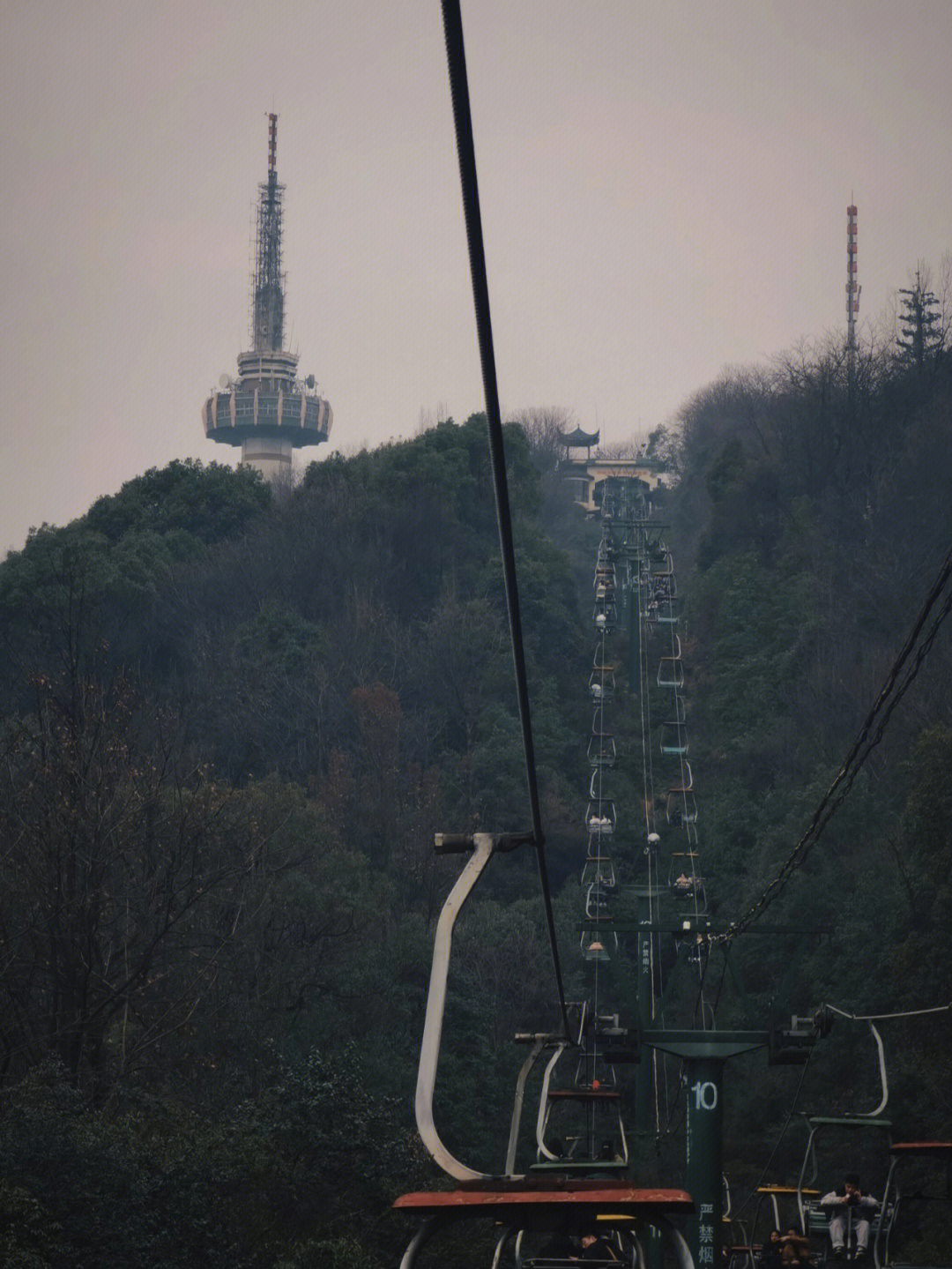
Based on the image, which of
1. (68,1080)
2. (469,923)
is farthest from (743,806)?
(68,1080)

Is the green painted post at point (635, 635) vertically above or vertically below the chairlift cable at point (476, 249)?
above

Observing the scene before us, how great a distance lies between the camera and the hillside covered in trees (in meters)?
24.6

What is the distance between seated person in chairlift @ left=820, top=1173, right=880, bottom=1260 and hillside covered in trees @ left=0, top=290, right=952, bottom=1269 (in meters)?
6.23

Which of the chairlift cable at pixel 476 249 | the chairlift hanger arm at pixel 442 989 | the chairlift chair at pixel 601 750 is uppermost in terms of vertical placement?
the chairlift chair at pixel 601 750

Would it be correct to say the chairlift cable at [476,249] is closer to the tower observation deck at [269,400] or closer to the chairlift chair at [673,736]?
the chairlift chair at [673,736]

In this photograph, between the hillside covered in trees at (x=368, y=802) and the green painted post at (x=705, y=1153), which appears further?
the hillside covered in trees at (x=368, y=802)

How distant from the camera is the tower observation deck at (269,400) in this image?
11569 cm

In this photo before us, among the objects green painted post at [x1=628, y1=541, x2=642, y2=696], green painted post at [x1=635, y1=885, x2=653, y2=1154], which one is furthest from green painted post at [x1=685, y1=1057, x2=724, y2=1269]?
green painted post at [x1=628, y1=541, x2=642, y2=696]

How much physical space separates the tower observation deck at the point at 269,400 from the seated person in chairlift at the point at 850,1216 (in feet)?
331

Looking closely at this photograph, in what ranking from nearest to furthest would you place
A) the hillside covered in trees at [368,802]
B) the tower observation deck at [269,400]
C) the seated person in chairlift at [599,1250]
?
the seated person in chairlift at [599,1250], the hillside covered in trees at [368,802], the tower observation deck at [269,400]

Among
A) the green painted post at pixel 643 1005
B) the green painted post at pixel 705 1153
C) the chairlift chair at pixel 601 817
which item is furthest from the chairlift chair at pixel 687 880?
the green painted post at pixel 705 1153

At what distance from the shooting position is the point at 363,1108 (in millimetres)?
25594

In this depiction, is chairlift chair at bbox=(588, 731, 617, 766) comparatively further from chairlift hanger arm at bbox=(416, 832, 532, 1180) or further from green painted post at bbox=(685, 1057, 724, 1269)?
chairlift hanger arm at bbox=(416, 832, 532, 1180)

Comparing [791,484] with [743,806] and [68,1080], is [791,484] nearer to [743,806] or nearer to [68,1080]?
[743,806]
